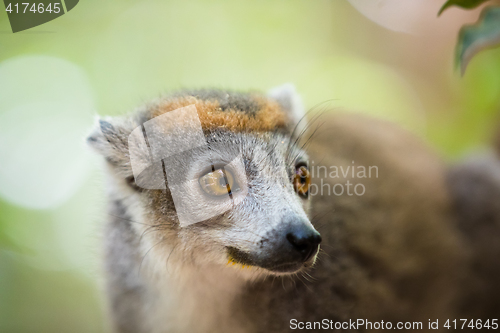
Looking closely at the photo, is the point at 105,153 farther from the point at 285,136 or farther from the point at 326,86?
the point at 326,86

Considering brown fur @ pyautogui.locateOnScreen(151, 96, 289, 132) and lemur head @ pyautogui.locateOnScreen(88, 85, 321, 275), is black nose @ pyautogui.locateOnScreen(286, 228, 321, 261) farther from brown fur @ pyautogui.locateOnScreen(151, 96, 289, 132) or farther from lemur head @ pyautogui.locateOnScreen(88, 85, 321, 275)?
brown fur @ pyautogui.locateOnScreen(151, 96, 289, 132)

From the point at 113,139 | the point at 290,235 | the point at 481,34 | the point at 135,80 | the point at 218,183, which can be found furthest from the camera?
the point at 135,80

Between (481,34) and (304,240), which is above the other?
(481,34)

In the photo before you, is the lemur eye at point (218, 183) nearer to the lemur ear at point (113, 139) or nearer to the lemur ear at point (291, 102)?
the lemur ear at point (113, 139)

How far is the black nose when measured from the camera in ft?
3.42

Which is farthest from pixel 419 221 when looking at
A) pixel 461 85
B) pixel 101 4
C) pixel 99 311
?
pixel 101 4

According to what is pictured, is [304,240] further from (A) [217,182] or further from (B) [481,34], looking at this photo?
(B) [481,34]

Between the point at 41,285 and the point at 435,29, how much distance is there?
2.21m

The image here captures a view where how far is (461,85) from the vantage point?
5.26 feet

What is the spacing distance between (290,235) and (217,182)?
0.32 metres

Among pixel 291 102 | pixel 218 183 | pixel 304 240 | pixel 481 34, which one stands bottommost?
pixel 304 240

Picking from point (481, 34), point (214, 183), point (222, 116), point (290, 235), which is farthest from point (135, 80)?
point (481, 34)

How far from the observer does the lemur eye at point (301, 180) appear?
1330mm

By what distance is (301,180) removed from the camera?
136 centimetres
